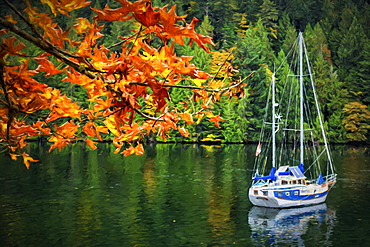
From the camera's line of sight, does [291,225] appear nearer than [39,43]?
No

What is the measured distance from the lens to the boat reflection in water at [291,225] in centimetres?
1523

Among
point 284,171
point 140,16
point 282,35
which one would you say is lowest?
point 284,171

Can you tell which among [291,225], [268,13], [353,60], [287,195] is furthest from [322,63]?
[291,225]

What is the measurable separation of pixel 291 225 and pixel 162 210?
4688mm

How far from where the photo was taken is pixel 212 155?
39.8m

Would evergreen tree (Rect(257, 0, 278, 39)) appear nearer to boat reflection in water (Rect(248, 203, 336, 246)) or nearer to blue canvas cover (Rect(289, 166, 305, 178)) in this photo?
blue canvas cover (Rect(289, 166, 305, 178))

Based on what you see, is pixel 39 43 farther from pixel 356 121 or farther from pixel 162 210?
pixel 356 121

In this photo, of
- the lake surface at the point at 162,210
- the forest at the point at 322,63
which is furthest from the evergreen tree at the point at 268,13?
the lake surface at the point at 162,210

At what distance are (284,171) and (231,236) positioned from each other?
26.6 feet

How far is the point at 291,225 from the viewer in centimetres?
1789

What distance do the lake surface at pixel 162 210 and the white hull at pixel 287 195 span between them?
431 millimetres

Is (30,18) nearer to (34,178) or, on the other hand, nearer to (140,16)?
(140,16)

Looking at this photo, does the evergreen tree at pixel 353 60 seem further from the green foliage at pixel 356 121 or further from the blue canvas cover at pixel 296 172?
the blue canvas cover at pixel 296 172

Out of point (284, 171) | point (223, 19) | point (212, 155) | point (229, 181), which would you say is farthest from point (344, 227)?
point (223, 19)
